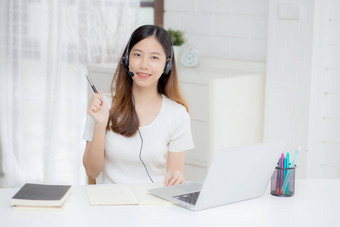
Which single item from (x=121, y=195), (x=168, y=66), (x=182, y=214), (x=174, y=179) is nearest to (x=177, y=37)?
(x=168, y=66)

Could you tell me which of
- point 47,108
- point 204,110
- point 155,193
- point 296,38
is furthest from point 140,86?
point 47,108

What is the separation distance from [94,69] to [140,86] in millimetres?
1275

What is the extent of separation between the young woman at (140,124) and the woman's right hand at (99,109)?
0.20 ft

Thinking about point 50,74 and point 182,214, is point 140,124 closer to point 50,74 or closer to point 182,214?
point 182,214

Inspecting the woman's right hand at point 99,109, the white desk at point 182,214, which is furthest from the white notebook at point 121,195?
the woman's right hand at point 99,109

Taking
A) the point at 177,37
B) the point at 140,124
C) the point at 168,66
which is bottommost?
the point at 140,124

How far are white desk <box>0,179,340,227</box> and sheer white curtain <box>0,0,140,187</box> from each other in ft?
6.12

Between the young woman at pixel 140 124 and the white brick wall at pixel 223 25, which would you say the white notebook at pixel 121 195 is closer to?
the young woman at pixel 140 124

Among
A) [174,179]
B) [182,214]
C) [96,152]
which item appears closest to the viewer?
[182,214]

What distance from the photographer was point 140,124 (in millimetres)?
2191

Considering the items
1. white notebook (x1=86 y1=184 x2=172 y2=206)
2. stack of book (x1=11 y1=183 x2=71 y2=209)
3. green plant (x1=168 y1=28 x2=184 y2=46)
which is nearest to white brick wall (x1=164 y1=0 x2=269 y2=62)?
green plant (x1=168 y1=28 x2=184 y2=46)

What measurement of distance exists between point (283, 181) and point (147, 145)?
543 millimetres

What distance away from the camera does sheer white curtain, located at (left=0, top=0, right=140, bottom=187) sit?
3543 millimetres

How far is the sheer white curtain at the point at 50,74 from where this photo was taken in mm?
3543
